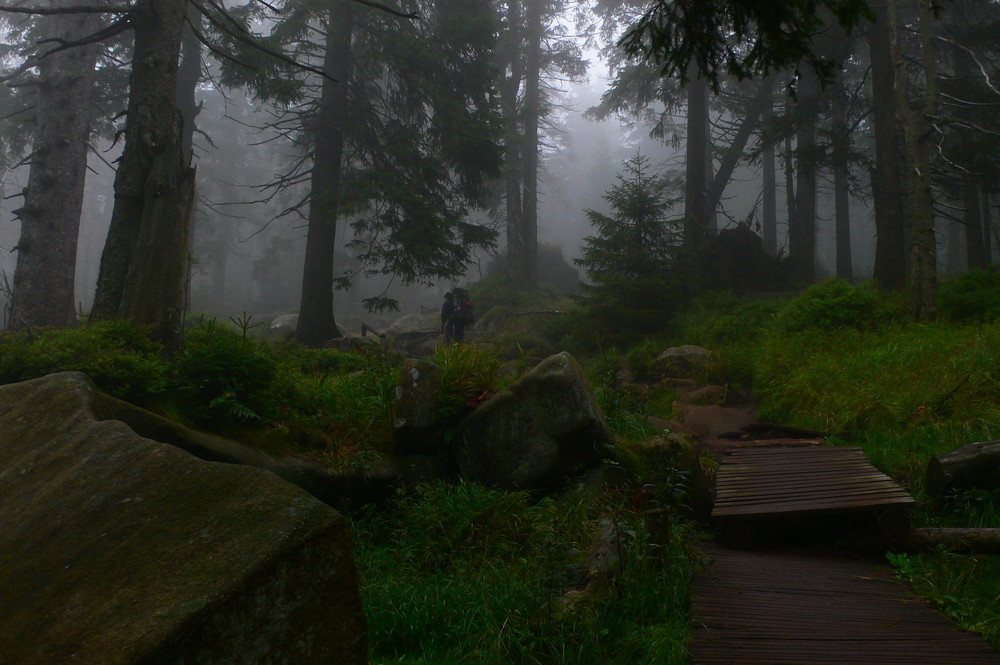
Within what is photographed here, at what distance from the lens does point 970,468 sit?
571 centimetres

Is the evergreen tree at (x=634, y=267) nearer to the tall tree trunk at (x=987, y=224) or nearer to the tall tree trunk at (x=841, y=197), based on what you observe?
the tall tree trunk at (x=841, y=197)

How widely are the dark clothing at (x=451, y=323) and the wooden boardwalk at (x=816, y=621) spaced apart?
1182 centimetres

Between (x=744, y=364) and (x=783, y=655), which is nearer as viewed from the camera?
(x=783, y=655)

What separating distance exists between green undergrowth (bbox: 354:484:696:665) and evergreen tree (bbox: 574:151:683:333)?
9.47 m

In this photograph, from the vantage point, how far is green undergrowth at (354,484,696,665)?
3846 millimetres

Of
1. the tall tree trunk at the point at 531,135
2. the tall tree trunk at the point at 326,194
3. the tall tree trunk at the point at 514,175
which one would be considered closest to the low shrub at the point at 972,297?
the tall tree trunk at the point at 326,194

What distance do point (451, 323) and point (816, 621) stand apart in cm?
1329

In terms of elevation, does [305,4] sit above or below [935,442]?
above

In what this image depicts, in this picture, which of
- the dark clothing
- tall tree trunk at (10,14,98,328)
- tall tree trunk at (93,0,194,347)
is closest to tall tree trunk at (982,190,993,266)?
the dark clothing

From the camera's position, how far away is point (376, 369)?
802cm

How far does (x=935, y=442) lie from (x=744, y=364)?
4.64m

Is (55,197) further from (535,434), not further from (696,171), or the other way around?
(696,171)

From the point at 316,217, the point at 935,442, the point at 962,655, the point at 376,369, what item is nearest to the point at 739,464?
the point at 935,442

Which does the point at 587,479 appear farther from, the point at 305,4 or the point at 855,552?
the point at 305,4
